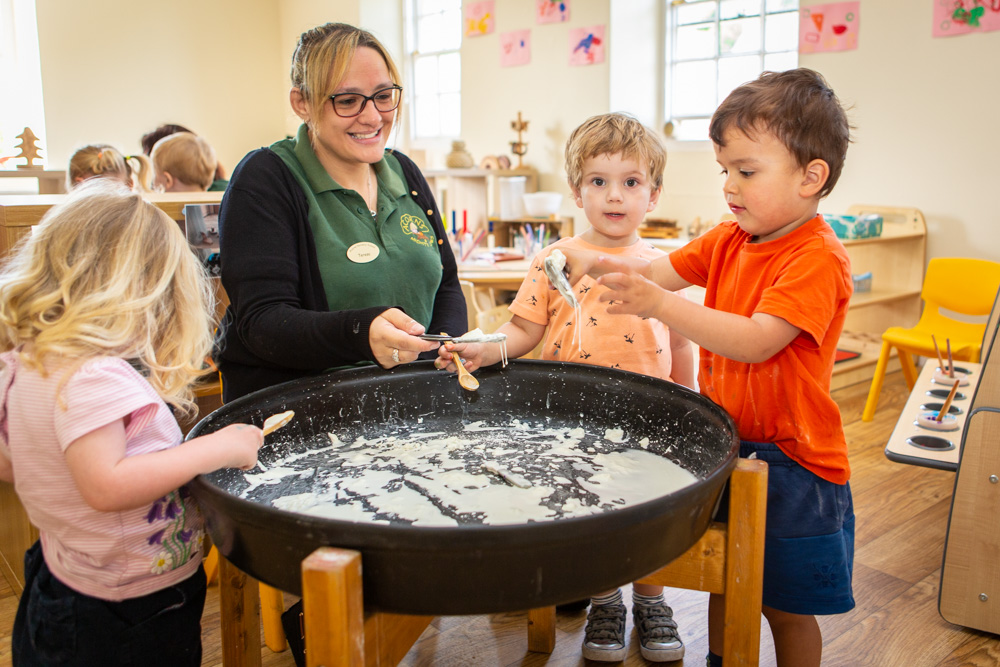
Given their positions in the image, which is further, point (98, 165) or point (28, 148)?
point (28, 148)

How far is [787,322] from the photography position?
116 centimetres

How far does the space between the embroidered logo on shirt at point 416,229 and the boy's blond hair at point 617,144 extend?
0.36 metres

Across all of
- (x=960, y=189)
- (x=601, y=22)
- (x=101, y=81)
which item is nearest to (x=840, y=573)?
(x=960, y=189)

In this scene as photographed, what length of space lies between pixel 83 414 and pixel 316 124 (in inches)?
31.7

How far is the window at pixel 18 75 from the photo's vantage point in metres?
5.91

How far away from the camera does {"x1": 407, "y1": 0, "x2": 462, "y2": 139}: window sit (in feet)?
21.5

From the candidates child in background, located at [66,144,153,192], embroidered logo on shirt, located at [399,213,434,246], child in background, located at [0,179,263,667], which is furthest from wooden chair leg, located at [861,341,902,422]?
child in background, located at [66,144,153,192]

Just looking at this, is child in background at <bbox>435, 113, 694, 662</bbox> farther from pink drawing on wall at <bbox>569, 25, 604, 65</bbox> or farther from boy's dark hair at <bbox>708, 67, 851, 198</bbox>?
pink drawing on wall at <bbox>569, 25, 604, 65</bbox>

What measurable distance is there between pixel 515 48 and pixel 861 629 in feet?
15.9

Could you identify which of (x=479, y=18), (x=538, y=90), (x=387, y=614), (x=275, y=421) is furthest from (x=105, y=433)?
(x=479, y=18)

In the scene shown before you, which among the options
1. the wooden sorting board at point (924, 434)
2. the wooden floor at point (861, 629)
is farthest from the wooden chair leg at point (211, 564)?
the wooden sorting board at point (924, 434)

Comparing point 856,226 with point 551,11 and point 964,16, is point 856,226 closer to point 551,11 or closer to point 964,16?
point 964,16

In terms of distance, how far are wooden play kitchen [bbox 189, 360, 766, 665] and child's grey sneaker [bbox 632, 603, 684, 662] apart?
671 mm

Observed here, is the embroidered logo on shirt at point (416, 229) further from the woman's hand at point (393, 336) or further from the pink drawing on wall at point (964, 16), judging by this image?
the pink drawing on wall at point (964, 16)
